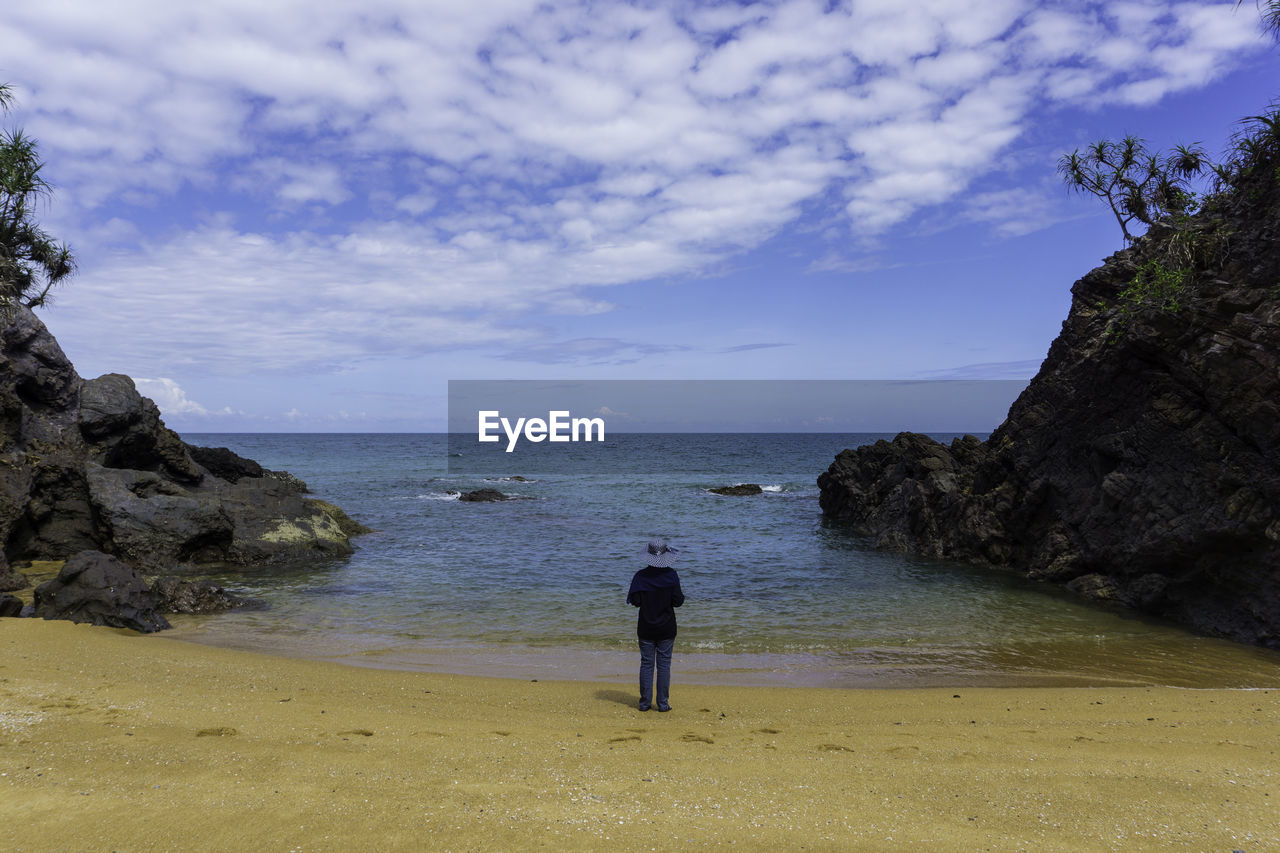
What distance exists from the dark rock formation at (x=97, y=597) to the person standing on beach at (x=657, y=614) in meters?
8.63

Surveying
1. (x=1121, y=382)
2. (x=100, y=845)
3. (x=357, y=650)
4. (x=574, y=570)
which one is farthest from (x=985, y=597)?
(x=100, y=845)

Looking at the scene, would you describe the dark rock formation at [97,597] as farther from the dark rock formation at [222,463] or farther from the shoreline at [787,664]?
the dark rock formation at [222,463]

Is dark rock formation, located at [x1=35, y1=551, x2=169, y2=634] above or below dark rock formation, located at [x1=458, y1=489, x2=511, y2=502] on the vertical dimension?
above

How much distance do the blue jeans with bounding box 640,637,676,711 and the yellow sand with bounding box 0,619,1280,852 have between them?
0.77 ft

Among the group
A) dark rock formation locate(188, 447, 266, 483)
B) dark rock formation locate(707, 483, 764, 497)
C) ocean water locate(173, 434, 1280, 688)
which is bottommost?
ocean water locate(173, 434, 1280, 688)

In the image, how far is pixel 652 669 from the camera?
855cm

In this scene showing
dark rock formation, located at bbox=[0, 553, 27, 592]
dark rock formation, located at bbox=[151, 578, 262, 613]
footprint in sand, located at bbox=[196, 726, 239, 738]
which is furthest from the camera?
dark rock formation, located at bbox=[151, 578, 262, 613]

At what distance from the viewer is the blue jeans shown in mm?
8484

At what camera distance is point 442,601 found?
51.1 ft

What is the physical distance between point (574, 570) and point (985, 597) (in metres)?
10.2

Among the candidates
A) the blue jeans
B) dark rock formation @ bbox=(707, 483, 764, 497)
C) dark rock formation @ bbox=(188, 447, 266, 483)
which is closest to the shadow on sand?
the blue jeans

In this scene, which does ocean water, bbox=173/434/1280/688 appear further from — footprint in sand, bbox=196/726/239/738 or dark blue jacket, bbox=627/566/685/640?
footprint in sand, bbox=196/726/239/738

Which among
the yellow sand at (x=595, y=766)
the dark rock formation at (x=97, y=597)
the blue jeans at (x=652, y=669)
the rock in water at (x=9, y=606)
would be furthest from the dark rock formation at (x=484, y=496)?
the blue jeans at (x=652, y=669)

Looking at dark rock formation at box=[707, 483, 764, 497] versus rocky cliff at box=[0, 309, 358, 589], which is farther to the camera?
dark rock formation at box=[707, 483, 764, 497]
